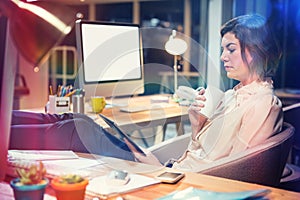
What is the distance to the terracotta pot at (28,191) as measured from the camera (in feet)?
2.81

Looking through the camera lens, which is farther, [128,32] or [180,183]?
[128,32]

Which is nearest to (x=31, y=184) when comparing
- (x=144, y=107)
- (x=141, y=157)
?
Result: (x=141, y=157)

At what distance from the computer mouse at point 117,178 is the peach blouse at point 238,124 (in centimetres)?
50

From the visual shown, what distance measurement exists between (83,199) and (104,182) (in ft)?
0.55

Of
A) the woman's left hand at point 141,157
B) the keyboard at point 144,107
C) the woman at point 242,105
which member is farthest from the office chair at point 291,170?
the keyboard at point 144,107

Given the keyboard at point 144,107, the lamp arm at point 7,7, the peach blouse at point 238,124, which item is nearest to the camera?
the lamp arm at point 7,7

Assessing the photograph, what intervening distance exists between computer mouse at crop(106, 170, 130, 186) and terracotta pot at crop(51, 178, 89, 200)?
0.17m

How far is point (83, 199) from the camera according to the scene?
912mm

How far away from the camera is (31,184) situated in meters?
0.87

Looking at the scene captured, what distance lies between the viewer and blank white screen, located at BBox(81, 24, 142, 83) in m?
2.33

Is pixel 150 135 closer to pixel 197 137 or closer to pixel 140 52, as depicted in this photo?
pixel 140 52

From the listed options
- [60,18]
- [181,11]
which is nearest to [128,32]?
[60,18]

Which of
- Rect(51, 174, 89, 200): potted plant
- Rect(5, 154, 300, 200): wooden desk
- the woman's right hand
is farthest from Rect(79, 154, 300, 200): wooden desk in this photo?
the woman's right hand

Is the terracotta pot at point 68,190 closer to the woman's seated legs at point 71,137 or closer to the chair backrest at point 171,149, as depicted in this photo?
the woman's seated legs at point 71,137
